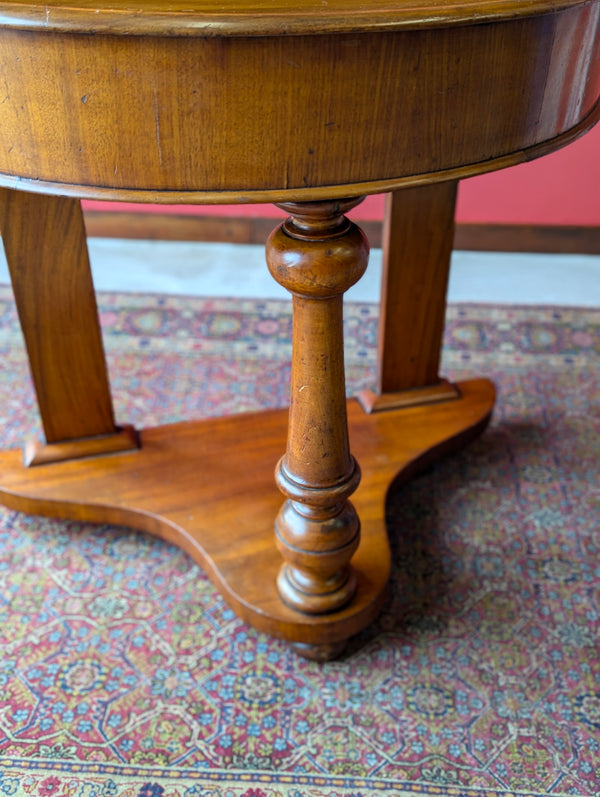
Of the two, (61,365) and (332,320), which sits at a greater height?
(332,320)

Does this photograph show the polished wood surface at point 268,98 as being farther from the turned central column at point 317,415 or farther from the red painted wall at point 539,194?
the red painted wall at point 539,194

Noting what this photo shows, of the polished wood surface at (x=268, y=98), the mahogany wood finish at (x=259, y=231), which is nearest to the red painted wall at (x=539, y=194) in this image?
the mahogany wood finish at (x=259, y=231)

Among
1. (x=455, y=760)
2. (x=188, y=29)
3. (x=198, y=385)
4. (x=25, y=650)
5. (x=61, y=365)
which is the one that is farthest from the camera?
(x=198, y=385)

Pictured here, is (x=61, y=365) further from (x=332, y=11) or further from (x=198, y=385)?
(x=332, y=11)

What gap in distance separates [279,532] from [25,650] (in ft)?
1.52

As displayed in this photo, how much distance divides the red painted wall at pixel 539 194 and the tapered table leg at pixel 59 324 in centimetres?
116

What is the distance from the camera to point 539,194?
104 inches

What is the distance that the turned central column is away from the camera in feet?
3.05

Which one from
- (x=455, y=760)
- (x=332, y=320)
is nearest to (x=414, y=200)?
(x=332, y=320)

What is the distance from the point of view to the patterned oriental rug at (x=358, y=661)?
1.16 m

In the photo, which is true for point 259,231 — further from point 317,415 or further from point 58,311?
point 317,415

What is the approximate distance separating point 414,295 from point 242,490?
50cm

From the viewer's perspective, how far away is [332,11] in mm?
668

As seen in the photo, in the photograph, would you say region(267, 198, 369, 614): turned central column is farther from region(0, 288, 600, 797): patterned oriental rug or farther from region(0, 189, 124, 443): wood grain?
region(0, 189, 124, 443): wood grain
